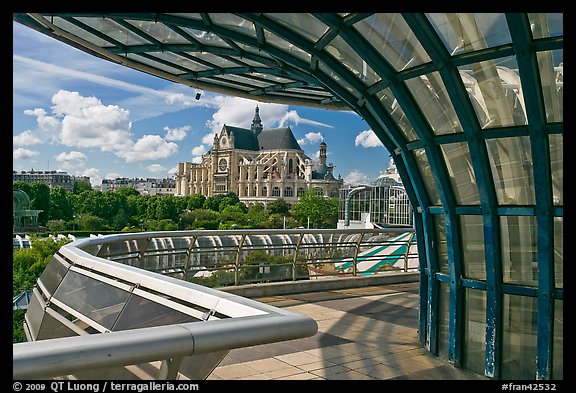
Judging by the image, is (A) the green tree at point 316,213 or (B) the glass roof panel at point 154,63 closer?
(B) the glass roof panel at point 154,63

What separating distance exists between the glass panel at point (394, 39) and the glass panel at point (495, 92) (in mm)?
546

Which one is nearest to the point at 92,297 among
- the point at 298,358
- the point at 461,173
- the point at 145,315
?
the point at 145,315

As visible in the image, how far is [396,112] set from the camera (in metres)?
7.48

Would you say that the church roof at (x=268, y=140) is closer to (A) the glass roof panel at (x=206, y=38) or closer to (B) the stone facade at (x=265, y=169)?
(B) the stone facade at (x=265, y=169)

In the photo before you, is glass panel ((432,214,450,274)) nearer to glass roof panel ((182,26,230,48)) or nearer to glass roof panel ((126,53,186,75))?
glass roof panel ((182,26,230,48))

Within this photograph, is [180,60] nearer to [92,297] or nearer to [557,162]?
[557,162]

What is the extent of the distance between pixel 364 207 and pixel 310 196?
49219mm

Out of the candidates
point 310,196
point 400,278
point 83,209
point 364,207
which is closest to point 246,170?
point 310,196

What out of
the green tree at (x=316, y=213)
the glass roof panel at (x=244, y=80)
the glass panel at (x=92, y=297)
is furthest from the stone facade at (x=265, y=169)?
the glass panel at (x=92, y=297)

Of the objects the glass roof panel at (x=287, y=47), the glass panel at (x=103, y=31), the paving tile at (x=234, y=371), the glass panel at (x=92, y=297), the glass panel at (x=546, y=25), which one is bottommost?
the paving tile at (x=234, y=371)

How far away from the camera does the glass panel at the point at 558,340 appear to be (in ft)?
19.9

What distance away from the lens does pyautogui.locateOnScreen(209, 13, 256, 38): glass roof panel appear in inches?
318

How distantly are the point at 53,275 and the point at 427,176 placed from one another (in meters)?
4.58

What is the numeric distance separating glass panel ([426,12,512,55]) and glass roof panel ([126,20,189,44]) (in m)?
5.31
